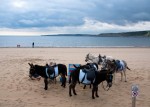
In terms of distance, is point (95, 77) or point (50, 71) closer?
point (95, 77)

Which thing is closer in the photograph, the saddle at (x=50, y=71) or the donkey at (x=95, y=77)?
the donkey at (x=95, y=77)

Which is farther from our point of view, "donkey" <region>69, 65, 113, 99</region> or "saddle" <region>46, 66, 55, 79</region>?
"saddle" <region>46, 66, 55, 79</region>

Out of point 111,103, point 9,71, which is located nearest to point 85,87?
point 111,103

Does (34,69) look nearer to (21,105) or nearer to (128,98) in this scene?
(21,105)

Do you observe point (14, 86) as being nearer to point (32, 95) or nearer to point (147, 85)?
point (32, 95)

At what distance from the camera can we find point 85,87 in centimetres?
1173

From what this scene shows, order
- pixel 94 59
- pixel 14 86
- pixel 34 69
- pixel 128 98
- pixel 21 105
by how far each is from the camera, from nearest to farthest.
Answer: pixel 21 105 → pixel 128 98 → pixel 34 69 → pixel 14 86 → pixel 94 59

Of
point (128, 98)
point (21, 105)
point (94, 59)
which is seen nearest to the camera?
point (21, 105)

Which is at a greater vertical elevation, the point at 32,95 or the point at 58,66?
the point at 58,66

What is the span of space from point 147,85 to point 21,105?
632 cm

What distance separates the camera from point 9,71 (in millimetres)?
15984

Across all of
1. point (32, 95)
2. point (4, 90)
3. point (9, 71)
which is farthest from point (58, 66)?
point (9, 71)

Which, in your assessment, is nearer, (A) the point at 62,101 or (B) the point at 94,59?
(A) the point at 62,101

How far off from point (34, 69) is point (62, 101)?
218cm
